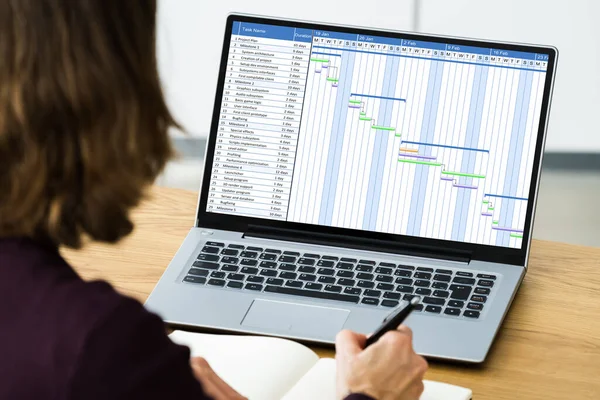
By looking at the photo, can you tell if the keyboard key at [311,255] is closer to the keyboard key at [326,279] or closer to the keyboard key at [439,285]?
the keyboard key at [326,279]

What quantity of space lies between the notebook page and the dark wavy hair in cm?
31

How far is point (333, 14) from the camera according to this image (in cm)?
336

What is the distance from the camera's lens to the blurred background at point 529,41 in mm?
3240

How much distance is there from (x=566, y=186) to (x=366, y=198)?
233 centimetres

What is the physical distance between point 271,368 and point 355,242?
0.30 meters

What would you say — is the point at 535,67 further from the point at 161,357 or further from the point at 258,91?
the point at 161,357

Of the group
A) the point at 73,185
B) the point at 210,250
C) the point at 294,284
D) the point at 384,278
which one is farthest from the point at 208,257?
the point at 73,185

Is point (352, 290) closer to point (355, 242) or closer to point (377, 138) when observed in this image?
point (355, 242)

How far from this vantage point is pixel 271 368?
3.37 ft

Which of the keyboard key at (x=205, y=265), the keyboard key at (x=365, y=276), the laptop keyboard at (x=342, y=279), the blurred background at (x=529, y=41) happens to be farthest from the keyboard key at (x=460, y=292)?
the blurred background at (x=529, y=41)

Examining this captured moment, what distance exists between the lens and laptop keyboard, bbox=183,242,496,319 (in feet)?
3.77

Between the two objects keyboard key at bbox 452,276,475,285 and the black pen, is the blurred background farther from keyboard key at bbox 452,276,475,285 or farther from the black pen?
the black pen

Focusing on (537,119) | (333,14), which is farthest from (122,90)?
(333,14)

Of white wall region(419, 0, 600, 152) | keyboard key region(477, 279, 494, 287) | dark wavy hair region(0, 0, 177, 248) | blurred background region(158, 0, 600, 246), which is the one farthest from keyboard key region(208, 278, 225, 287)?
A: white wall region(419, 0, 600, 152)
